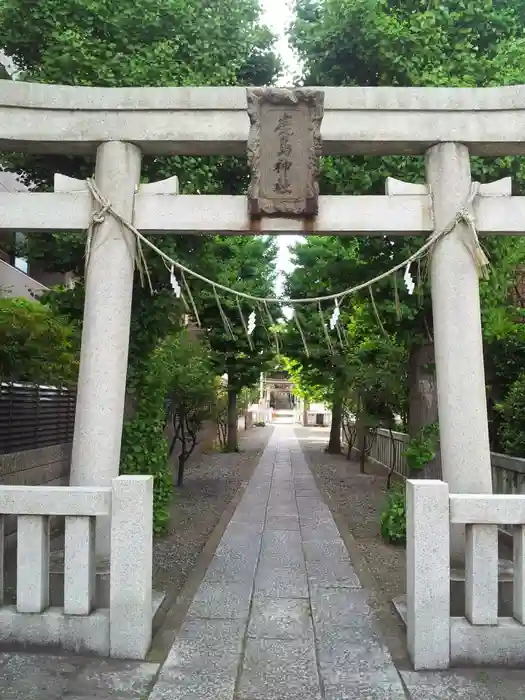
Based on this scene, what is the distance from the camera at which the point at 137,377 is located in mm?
8273

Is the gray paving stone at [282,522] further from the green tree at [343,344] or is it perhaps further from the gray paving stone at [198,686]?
the gray paving stone at [198,686]

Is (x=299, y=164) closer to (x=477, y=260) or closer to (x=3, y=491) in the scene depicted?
(x=477, y=260)

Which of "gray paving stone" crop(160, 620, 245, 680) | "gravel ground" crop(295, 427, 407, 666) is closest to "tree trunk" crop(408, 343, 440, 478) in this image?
"gravel ground" crop(295, 427, 407, 666)

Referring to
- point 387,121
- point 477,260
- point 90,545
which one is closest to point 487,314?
point 477,260

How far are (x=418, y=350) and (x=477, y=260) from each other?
12.1 ft

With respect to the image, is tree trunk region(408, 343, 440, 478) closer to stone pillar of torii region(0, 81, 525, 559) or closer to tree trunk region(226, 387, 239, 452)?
stone pillar of torii region(0, 81, 525, 559)

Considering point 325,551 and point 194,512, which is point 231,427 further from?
point 325,551

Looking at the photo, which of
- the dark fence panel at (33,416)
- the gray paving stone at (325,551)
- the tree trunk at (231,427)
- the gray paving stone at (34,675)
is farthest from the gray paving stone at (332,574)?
the tree trunk at (231,427)

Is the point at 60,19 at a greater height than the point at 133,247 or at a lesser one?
greater

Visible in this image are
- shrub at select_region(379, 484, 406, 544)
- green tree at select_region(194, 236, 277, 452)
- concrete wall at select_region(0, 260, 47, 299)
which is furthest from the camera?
green tree at select_region(194, 236, 277, 452)

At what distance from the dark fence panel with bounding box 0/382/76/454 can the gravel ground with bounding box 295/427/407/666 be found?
4711 millimetres

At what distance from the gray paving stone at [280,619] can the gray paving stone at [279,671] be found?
149mm

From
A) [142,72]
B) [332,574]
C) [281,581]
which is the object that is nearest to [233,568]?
[281,581]

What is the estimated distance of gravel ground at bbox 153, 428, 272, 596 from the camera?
23.7 feet
